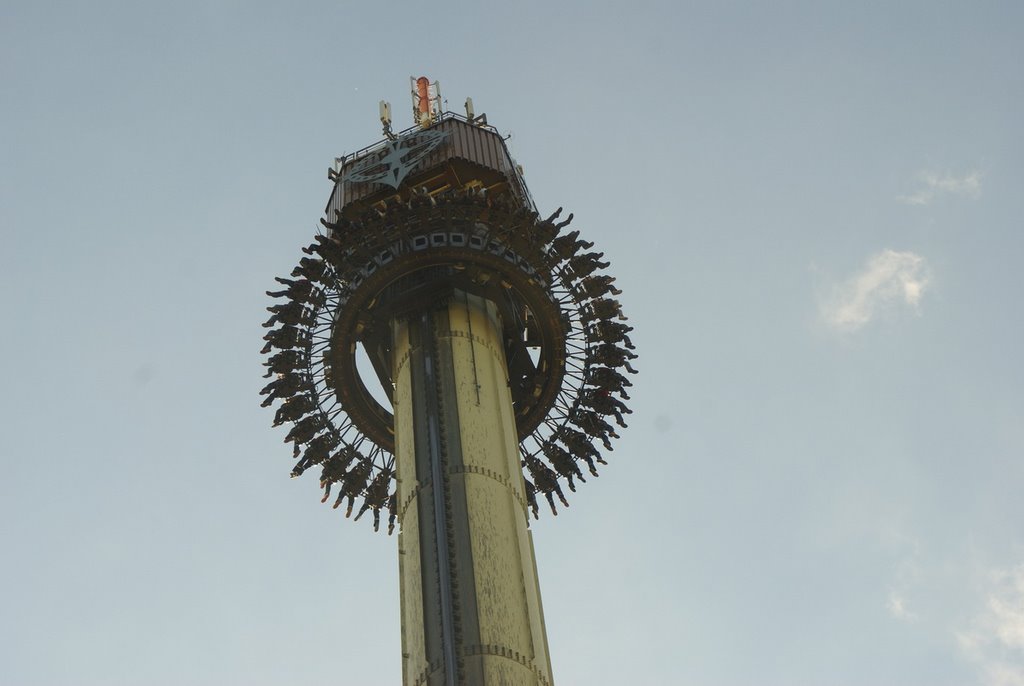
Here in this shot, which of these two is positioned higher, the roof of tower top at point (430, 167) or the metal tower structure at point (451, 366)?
the roof of tower top at point (430, 167)

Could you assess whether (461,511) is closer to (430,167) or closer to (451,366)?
(451,366)

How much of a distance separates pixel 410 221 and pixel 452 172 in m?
5.56

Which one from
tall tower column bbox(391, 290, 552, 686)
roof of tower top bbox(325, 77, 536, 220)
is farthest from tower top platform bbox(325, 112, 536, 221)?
tall tower column bbox(391, 290, 552, 686)

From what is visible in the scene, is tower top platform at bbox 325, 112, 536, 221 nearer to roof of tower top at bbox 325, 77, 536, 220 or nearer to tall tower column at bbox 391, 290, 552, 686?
roof of tower top at bbox 325, 77, 536, 220

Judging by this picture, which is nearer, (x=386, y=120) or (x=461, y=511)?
(x=461, y=511)

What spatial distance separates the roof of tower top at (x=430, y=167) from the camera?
4500cm

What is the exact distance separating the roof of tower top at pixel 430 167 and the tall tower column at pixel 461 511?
640 centimetres

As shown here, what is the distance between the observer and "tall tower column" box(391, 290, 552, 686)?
2978cm

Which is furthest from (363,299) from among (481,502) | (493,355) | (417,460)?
(481,502)

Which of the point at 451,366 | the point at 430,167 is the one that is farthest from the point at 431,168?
the point at 451,366

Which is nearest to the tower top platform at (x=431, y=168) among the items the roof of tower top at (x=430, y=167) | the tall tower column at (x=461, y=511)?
the roof of tower top at (x=430, y=167)

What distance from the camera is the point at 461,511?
3303 cm

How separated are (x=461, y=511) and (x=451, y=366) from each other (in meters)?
6.90

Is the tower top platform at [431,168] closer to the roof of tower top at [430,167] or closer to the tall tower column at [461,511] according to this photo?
the roof of tower top at [430,167]
